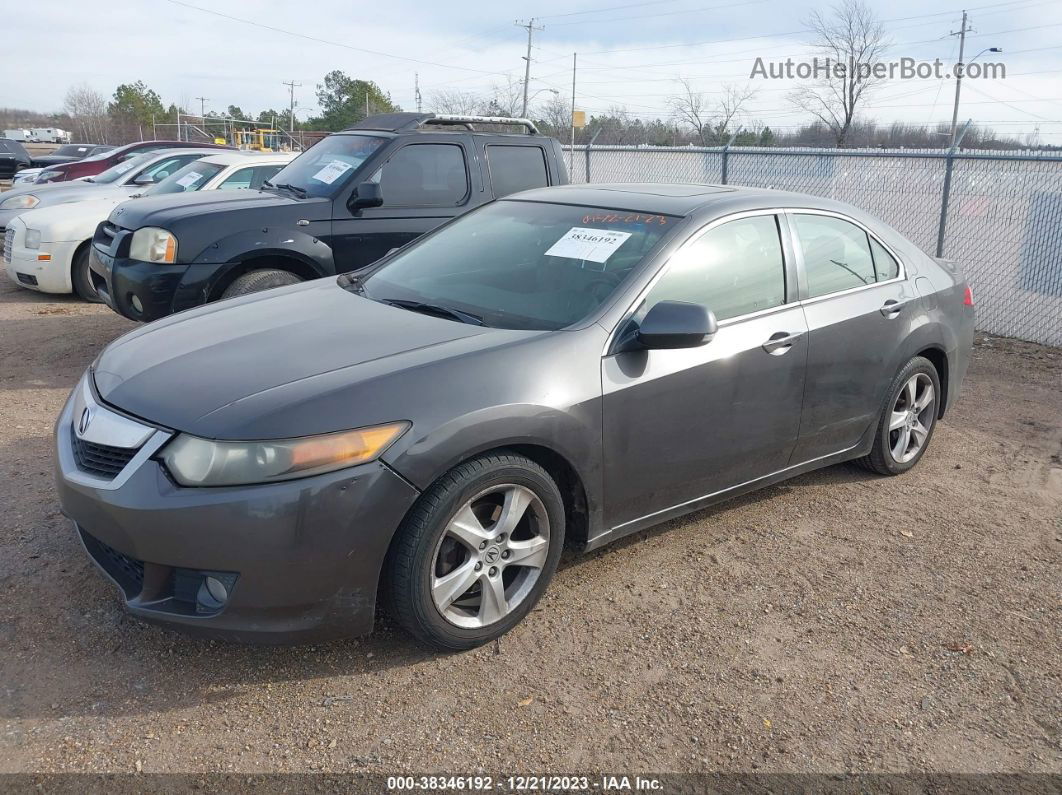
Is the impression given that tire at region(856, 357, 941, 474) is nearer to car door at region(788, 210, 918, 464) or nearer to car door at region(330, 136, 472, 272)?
car door at region(788, 210, 918, 464)

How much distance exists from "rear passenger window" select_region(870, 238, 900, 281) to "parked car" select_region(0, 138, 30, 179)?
98.9 ft

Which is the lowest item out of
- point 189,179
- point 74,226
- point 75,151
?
point 74,226

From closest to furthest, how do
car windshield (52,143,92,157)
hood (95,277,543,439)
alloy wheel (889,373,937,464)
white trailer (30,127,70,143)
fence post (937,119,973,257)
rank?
hood (95,277,543,439), alloy wheel (889,373,937,464), fence post (937,119,973,257), car windshield (52,143,92,157), white trailer (30,127,70,143)

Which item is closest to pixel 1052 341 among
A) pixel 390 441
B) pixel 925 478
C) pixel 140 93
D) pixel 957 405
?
pixel 957 405

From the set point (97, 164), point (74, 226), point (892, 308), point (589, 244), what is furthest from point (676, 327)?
point (97, 164)

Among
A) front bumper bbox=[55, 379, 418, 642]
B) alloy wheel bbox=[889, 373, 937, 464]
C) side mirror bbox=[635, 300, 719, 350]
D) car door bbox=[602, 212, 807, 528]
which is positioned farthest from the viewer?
alloy wheel bbox=[889, 373, 937, 464]

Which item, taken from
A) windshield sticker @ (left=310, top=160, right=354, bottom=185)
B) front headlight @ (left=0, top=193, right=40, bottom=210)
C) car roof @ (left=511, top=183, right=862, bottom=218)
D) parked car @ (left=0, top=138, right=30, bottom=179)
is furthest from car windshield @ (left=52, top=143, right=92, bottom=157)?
car roof @ (left=511, top=183, right=862, bottom=218)

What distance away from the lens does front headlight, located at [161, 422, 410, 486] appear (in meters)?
2.71

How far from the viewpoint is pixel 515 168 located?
755cm

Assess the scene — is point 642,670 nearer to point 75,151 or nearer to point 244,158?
point 244,158

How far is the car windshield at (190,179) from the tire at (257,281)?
361cm

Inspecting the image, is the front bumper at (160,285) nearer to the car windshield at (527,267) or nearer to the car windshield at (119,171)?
the car windshield at (527,267)

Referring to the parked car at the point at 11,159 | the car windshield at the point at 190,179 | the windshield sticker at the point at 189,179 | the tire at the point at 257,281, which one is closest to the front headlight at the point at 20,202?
the car windshield at the point at 190,179

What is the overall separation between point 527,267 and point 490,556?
1.36 meters
